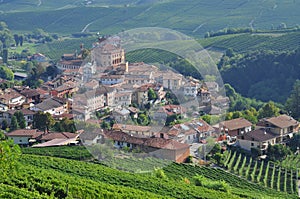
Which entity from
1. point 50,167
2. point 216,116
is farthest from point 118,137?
point 50,167

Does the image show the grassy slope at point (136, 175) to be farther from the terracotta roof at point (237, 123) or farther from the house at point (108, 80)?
the terracotta roof at point (237, 123)

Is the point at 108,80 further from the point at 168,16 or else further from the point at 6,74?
the point at 168,16

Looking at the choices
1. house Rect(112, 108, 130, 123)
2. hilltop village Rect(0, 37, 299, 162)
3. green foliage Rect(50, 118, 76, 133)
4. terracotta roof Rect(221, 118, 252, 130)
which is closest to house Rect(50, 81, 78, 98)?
green foliage Rect(50, 118, 76, 133)

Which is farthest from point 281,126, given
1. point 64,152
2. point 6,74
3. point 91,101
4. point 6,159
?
point 6,74

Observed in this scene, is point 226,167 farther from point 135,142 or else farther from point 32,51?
point 32,51

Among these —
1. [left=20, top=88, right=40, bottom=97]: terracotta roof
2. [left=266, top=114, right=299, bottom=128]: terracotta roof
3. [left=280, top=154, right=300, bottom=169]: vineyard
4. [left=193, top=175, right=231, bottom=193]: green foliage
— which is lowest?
[left=280, top=154, right=300, bottom=169]: vineyard

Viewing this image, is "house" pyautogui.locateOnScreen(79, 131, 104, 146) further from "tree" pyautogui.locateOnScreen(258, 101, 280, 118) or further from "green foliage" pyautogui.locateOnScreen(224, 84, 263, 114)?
"green foliage" pyautogui.locateOnScreen(224, 84, 263, 114)
